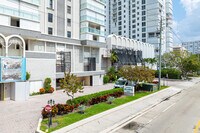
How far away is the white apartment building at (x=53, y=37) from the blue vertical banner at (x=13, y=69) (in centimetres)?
88

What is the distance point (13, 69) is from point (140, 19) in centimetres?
7567

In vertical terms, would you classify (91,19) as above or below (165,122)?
above

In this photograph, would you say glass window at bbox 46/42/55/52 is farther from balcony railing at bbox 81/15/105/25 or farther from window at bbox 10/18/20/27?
balcony railing at bbox 81/15/105/25

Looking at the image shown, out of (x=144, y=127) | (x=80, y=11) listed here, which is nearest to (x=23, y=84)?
(x=144, y=127)

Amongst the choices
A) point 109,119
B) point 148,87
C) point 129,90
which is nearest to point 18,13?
point 129,90

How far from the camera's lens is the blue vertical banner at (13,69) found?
18980 mm

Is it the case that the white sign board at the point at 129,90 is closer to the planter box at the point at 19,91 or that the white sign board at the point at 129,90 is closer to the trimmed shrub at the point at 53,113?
the trimmed shrub at the point at 53,113

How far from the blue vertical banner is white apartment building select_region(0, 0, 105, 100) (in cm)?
88

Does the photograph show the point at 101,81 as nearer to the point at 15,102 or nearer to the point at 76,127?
the point at 15,102

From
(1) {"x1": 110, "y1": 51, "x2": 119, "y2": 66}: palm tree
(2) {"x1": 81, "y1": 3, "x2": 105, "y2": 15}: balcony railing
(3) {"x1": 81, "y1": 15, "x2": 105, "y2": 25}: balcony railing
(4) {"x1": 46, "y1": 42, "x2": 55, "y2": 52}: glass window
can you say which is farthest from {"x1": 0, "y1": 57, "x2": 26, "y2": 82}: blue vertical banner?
(1) {"x1": 110, "y1": 51, "x2": 119, "y2": 66}: palm tree

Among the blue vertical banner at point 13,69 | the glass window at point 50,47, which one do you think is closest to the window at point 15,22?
the glass window at point 50,47

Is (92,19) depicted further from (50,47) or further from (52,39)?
(50,47)

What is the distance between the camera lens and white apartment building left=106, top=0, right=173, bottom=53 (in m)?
79.4

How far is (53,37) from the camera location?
2802 centimetres
